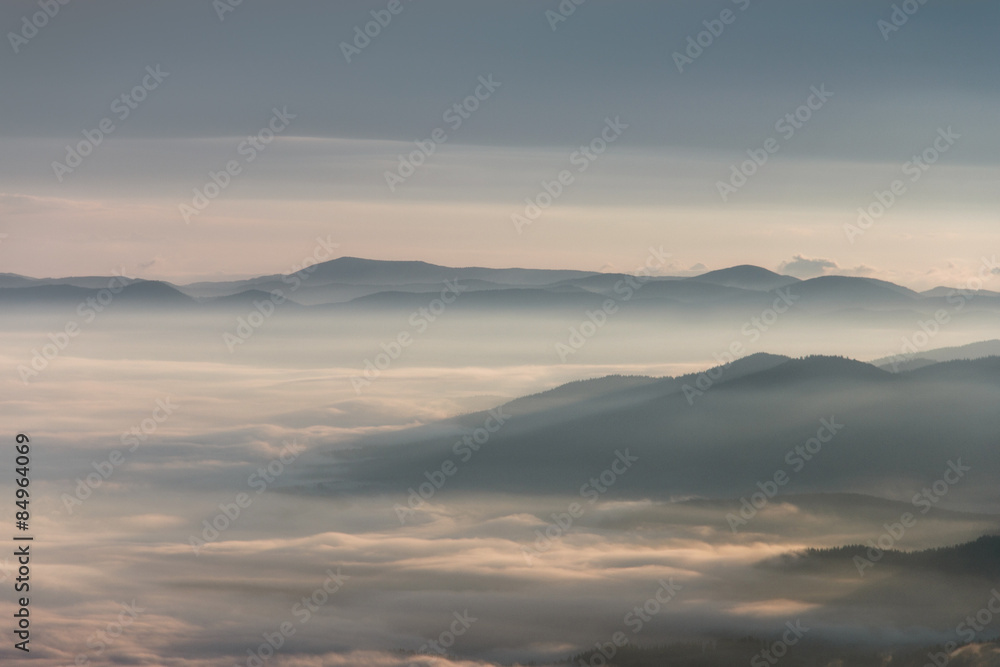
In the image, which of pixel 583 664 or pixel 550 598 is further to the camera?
pixel 550 598

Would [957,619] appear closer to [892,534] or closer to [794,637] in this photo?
[794,637]

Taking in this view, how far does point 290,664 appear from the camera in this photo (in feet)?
414

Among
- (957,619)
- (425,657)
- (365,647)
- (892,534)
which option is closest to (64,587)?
(365,647)

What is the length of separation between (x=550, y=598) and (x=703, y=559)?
→ 40421 millimetres
